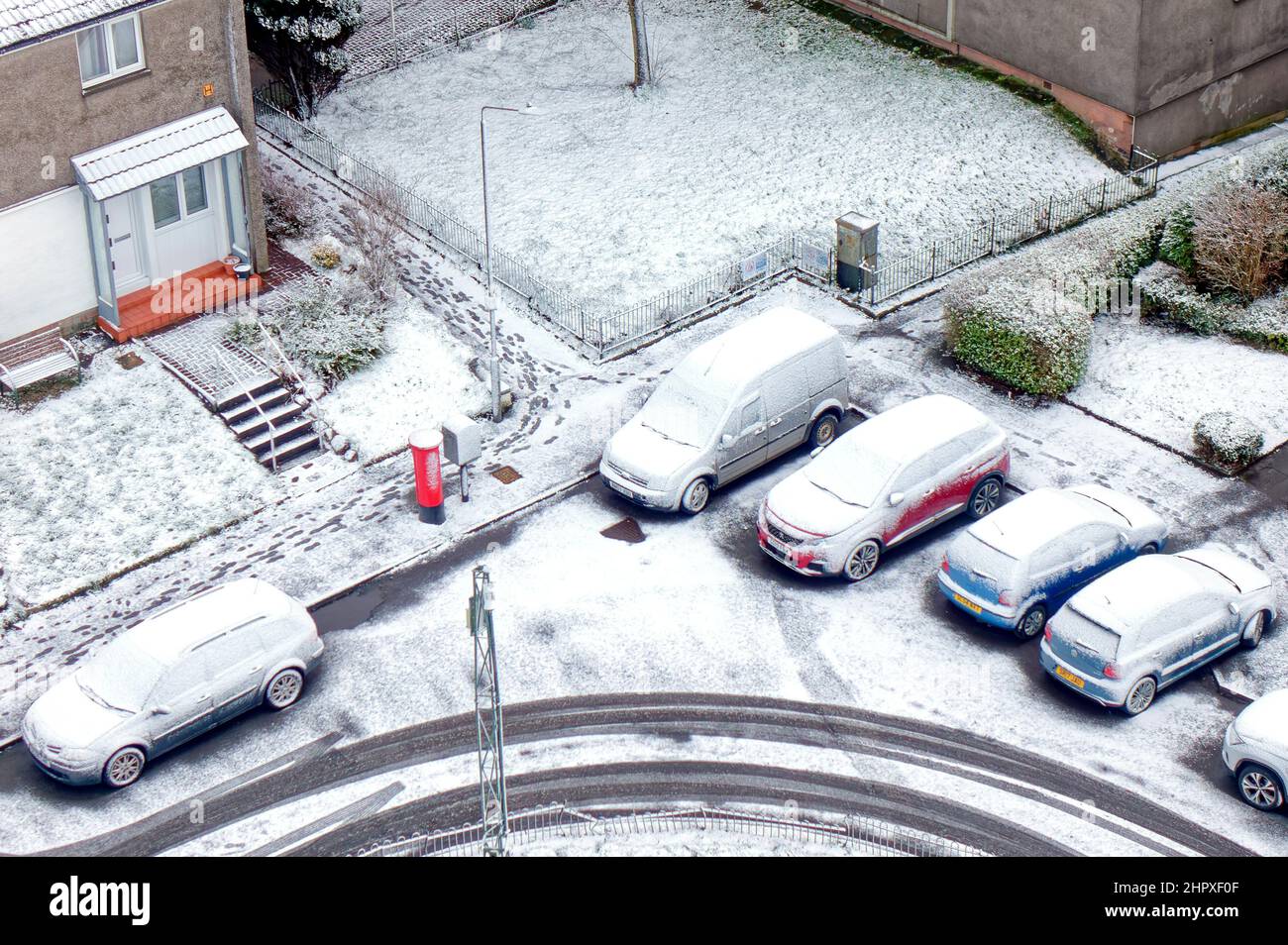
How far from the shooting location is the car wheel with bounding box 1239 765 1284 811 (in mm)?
22125

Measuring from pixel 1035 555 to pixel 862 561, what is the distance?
9.04 ft

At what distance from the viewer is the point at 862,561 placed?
26.3 metres

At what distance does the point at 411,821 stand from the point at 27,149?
45.9 ft

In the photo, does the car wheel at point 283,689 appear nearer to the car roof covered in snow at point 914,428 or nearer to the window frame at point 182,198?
the car roof covered in snow at point 914,428

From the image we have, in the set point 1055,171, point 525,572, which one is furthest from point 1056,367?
point 525,572

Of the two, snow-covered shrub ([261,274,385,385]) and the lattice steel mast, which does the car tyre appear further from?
snow-covered shrub ([261,274,385,385])

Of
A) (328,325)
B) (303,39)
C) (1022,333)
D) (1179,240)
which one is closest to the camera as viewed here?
(1022,333)

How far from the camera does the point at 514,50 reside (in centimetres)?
4075

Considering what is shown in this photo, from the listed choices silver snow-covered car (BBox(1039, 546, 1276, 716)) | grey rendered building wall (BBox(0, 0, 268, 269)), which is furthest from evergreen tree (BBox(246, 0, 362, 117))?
silver snow-covered car (BBox(1039, 546, 1276, 716))

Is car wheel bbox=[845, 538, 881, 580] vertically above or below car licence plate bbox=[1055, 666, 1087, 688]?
above

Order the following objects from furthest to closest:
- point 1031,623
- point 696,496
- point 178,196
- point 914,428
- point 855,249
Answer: point 855,249
point 178,196
point 696,496
point 914,428
point 1031,623

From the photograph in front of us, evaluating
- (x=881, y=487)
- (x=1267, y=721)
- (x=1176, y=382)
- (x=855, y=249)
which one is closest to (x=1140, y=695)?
(x=1267, y=721)

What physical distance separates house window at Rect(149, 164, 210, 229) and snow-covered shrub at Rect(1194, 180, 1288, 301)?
1864 centimetres

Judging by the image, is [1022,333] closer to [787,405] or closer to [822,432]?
[822,432]
